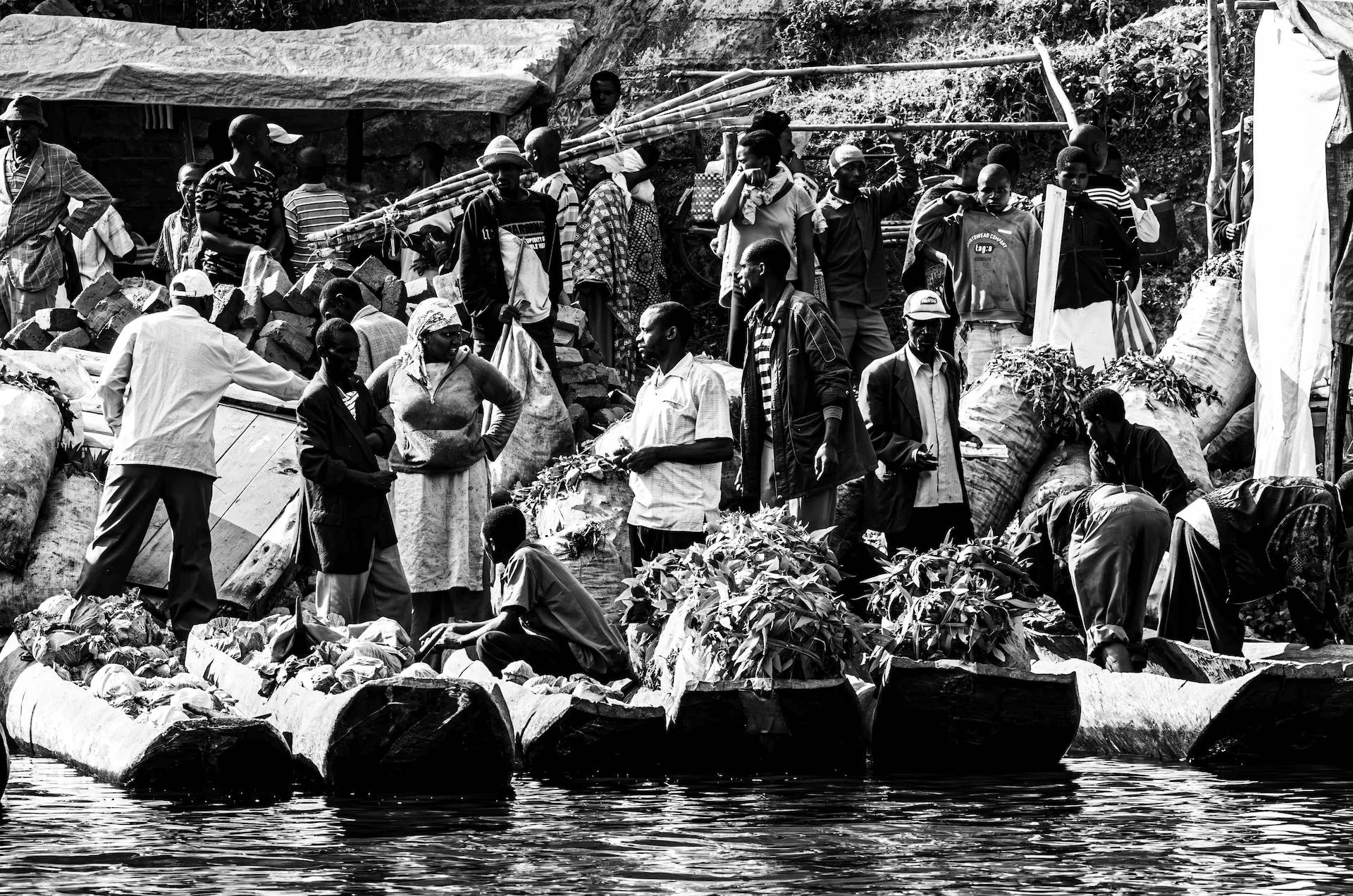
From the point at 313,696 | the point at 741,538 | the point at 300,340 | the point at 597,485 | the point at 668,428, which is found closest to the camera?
the point at 313,696

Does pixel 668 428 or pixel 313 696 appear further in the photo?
pixel 668 428

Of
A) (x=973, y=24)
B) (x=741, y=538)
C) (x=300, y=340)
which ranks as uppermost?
(x=973, y=24)

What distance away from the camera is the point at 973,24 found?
1916 cm

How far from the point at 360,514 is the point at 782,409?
2073mm

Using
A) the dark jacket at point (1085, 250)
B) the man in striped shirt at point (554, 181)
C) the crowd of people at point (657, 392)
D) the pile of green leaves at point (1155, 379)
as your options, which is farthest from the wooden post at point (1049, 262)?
the man in striped shirt at point (554, 181)

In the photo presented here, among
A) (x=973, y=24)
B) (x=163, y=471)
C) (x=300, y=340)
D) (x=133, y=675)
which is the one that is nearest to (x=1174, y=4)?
(x=973, y=24)

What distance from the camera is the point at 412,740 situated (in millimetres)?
8156

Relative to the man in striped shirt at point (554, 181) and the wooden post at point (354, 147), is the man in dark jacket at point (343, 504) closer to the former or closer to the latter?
the man in striped shirt at point (554, 181)

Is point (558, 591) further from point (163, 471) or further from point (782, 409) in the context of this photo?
point (163, 471)

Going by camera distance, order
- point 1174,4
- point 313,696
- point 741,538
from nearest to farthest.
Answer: point 313,696 → point 741,538 → point 1174,4

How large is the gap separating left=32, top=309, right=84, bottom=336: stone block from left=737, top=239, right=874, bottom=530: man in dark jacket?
18.4 feet

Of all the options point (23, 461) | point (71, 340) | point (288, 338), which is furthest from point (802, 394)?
point (71, 340)

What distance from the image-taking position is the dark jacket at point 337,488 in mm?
10406

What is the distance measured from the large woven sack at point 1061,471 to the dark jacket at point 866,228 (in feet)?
6.25
